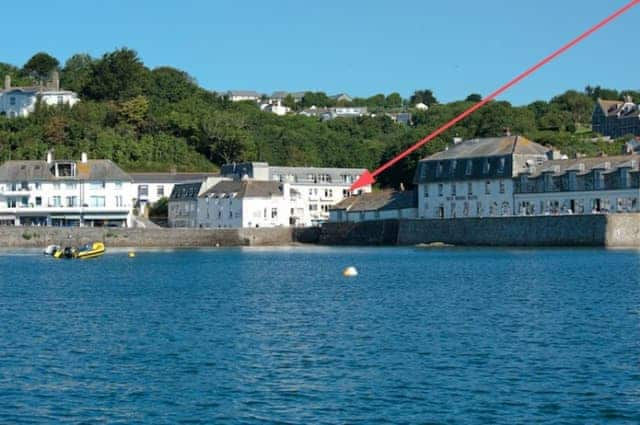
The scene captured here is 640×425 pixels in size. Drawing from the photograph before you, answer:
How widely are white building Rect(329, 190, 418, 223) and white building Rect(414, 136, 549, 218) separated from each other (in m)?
1.75

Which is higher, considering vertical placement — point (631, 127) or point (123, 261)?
point (631, 127)

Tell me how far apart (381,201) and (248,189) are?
12.4 metres

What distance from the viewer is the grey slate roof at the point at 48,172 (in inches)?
4326

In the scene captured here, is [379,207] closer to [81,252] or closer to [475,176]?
[475,176]

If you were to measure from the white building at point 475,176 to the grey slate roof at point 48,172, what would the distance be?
2900 centimetres

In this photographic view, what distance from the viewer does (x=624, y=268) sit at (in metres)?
59.8

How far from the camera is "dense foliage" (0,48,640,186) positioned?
409 ft

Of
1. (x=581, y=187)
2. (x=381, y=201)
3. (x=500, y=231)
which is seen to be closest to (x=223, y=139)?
(x=381, y=201)

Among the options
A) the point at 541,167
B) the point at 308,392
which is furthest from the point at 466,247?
the point at 308,392

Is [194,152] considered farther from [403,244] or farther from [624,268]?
[624,268]

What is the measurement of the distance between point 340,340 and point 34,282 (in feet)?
96.7

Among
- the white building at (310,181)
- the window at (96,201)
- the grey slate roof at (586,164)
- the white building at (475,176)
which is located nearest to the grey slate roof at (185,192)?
the white building at (310,181)

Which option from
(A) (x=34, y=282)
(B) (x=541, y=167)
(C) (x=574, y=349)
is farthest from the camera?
(B) (x=541, y=167)

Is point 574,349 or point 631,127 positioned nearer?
point 574,349
